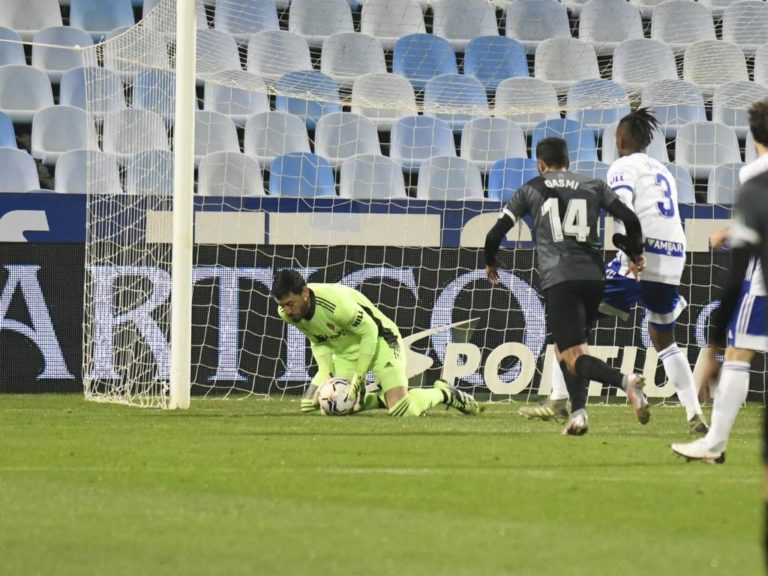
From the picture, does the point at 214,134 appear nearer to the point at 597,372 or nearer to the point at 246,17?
the point at 246,17

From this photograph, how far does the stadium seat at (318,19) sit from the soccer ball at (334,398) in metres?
7.62

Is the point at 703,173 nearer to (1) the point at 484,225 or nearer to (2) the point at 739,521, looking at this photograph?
(1) the point at 484,225

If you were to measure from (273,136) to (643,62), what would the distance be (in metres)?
4.81

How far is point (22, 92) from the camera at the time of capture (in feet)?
48.6

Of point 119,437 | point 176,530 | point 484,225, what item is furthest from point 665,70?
point 176,530

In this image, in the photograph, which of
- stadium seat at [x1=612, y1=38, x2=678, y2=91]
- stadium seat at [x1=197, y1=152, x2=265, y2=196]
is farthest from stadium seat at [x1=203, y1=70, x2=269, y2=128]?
stadium seat at [x1=612, y1=38, x2=678, y2=91]

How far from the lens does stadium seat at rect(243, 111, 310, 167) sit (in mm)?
14602

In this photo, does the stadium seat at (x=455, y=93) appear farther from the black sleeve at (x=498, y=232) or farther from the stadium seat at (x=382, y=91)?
the black sleeve at (x=498, y=232)

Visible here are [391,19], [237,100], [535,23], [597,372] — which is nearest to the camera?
[597,372]

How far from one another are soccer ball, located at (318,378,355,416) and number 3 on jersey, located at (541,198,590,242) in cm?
227

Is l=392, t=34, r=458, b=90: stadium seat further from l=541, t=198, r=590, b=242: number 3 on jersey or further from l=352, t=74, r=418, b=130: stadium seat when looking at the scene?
l=541, t=198, r=590, b=242: number 3 on jersey

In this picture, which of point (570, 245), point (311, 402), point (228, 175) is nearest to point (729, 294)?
point (570, 245)

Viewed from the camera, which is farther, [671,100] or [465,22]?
[465,22]

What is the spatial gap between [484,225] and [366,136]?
10.0 ft
